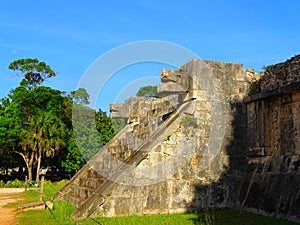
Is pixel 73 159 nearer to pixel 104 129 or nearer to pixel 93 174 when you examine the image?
pixel 104 129

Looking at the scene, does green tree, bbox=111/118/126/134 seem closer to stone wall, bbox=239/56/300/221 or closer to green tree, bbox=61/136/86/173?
green tree, bbox=61/136/86/173

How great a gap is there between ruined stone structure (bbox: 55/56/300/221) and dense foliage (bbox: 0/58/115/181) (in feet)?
50.1

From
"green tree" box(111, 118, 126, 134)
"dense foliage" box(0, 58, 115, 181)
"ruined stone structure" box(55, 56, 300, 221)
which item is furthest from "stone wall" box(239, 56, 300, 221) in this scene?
"dense foliage" box(0, 58, 115, 181)

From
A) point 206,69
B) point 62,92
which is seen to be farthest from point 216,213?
point 62,92

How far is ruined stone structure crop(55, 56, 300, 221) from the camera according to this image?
773 centimetres

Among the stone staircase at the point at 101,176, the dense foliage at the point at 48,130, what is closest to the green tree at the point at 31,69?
the dense foliage at the point at 48,130

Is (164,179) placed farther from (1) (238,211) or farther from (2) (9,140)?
(2) (9,140)

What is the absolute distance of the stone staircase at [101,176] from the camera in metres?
7.84

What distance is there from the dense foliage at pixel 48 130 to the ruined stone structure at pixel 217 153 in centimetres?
1526

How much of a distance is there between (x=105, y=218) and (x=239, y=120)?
431 cm

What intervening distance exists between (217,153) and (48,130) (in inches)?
706

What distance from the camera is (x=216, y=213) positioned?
8188 millimetres

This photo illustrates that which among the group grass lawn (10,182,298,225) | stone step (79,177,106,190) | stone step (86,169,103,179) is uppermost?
stone step (86,169,103,179)

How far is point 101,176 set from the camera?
10469 mm
